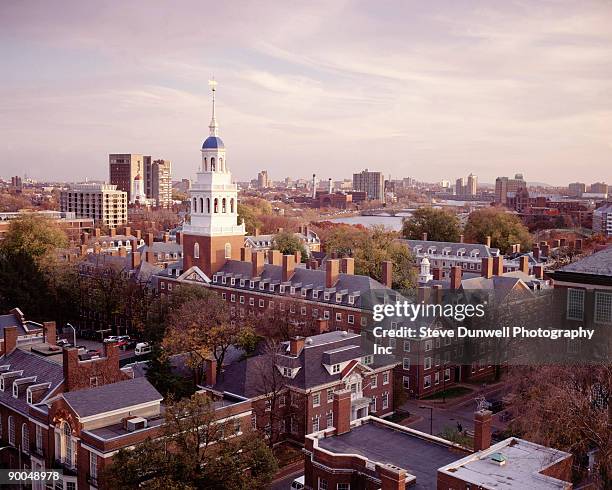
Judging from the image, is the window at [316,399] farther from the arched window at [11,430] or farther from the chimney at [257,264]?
the chimney at [257,264]

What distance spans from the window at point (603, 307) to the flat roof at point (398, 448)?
362 inches

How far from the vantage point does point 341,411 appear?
27.7 m

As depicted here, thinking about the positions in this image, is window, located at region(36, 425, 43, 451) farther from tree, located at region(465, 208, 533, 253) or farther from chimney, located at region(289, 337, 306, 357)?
tree, located at region(465, 208, 533, 253)

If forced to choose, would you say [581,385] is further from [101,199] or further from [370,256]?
[101,199]

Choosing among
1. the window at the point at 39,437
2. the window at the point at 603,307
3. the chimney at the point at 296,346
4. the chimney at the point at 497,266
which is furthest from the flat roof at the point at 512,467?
the chimney at the point at 497,266

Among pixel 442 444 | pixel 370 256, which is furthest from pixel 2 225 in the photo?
pixel 442 444

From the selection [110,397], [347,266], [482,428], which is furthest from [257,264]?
[482,428]

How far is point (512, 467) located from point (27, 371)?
24.0 m

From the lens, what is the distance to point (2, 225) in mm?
116125

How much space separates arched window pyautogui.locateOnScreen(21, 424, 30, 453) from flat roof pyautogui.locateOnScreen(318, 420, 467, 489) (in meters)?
14.4

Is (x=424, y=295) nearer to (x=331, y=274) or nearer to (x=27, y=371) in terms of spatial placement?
(x=331, y=274)

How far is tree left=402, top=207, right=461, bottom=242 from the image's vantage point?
353 ft

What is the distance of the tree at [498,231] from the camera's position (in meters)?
101

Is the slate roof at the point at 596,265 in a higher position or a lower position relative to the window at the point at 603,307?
higher
